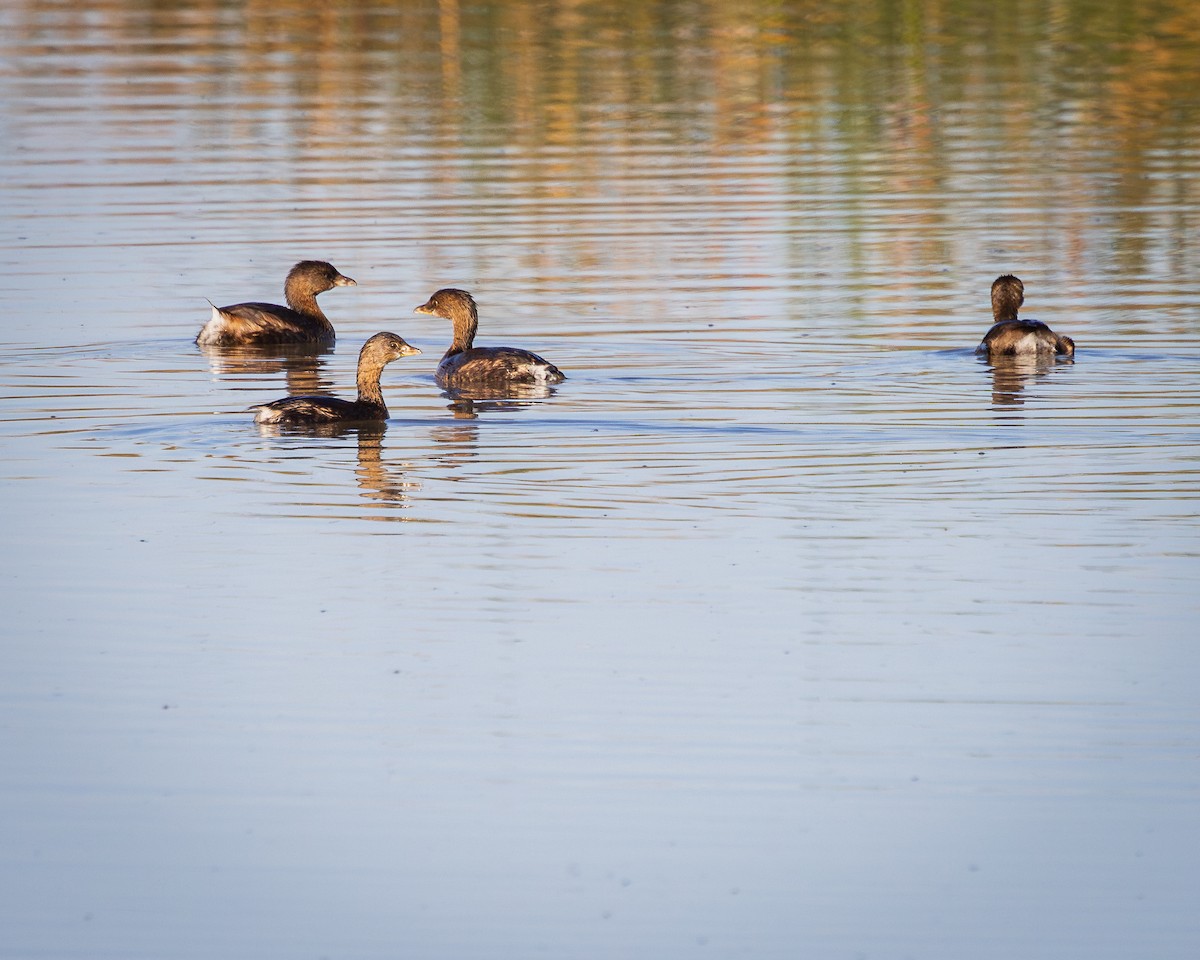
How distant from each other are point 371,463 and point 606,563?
2.97 meters

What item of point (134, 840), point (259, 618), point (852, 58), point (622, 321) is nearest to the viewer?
point (134, 840)

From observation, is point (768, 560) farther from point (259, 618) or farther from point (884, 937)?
point (884, 937)

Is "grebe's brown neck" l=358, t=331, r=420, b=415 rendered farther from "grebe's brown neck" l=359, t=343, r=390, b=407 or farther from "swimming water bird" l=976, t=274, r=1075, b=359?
"swimming water bird" l=976, t=274, r=1075, b=359

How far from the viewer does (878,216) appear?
22.6 m

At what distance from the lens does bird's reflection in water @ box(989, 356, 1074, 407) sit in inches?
560

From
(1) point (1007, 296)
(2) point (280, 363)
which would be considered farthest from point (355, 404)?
(1) point (1007, 296)

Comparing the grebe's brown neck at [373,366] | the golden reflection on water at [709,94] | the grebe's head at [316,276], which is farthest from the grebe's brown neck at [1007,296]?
the grebe's head at [316,276]

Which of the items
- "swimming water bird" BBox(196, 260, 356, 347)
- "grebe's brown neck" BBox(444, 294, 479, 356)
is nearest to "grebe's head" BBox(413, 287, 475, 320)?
"grebe's brown neck" BBox(444, 294, 479, 356)

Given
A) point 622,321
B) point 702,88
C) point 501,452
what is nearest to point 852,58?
point 702,88

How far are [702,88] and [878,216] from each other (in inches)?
459

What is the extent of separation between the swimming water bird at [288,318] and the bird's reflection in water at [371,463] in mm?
3425

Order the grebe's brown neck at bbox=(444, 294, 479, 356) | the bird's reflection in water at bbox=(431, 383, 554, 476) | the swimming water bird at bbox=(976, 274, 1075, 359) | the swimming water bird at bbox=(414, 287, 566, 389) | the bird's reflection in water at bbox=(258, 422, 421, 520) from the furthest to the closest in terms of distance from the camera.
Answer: the grebe's brown neck at bbox=(444, 294, 479, 356) < the swimming water bird at bbox=(976, 274, 1075, 359) < the swimming water bird at bbox=(414, 287, 566, 389) < the bird's reflection in water at bbox=(431, 383, 554, 476) < the bird's reflection in water at bbox=(258, 422, 421, 520)

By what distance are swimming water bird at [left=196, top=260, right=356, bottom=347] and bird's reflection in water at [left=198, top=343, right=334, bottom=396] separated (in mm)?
72

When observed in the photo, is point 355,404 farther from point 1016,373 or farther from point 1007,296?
point 1007,296
